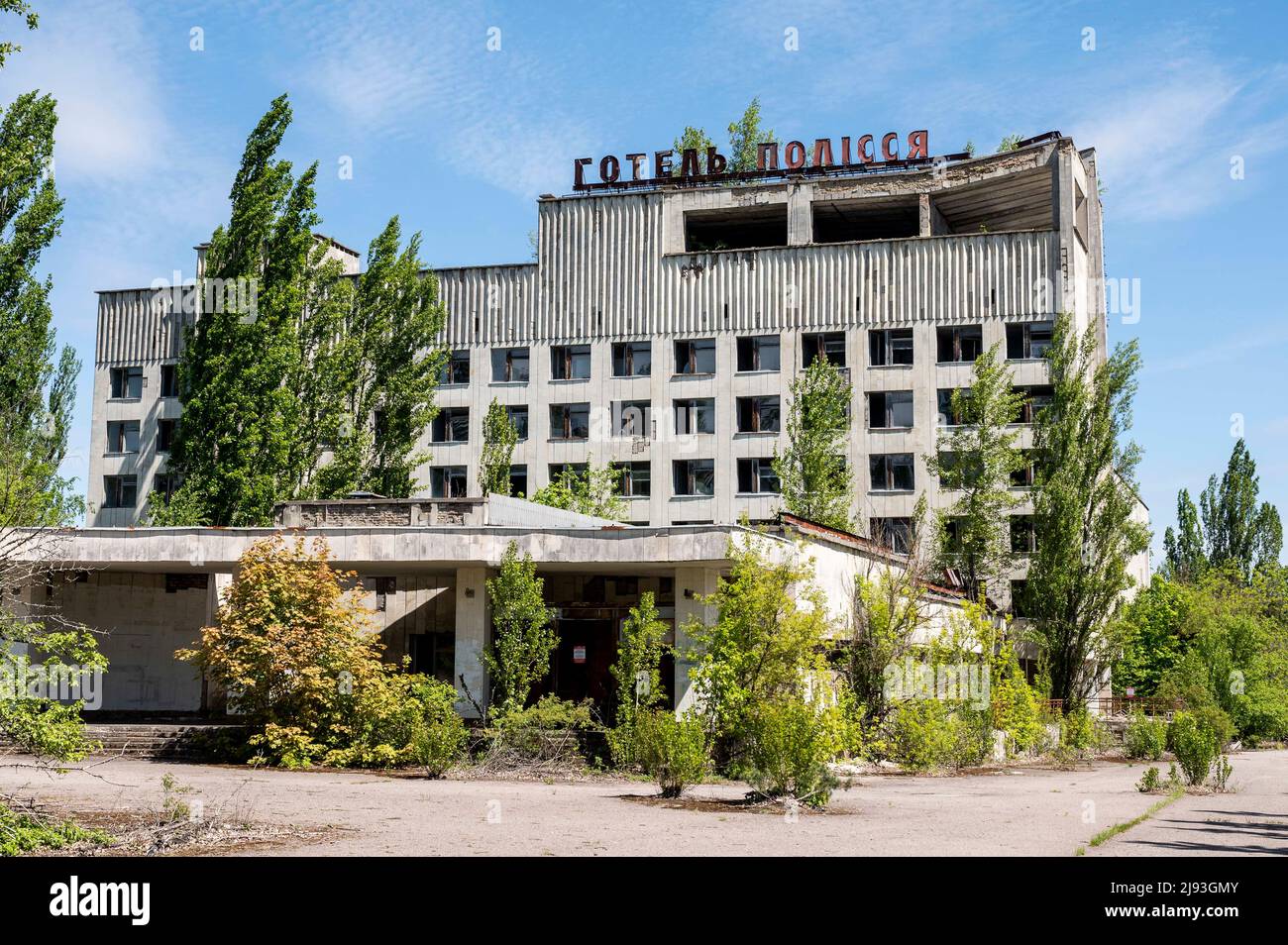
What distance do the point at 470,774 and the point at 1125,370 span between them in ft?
108

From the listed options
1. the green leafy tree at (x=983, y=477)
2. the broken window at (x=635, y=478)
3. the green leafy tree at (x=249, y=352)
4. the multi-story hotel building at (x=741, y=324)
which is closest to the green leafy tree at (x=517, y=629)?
the green leafy tree at (x=249, y=352)

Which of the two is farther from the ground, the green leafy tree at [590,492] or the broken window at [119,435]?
the broken window at [119,435]

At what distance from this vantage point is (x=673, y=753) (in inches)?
803

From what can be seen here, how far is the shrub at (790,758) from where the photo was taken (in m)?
19.4

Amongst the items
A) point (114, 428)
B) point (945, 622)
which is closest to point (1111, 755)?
point (945, 622)

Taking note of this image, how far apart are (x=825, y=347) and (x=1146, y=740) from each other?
1040 inches

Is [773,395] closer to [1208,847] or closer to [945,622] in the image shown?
[945,622]

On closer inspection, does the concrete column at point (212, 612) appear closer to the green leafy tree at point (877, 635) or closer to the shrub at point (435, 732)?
the shrub at point (435, 732)

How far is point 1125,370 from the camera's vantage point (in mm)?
48625

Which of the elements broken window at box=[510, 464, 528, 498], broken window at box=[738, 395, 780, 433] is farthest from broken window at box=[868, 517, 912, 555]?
broken window at box=[510, 464, 528, 498]

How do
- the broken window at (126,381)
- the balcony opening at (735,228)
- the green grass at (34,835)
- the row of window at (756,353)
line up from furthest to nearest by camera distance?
the broken window at (126,381) < the balcony opening at (735,228) < the row of window at (756,353) < the green grass at (34,835)

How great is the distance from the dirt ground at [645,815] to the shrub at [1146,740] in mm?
8101

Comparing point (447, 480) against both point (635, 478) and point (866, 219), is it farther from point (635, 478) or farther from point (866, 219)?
point (866, 219)

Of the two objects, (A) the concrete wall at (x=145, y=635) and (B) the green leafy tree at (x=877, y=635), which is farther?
(A) the concrete wall at (x=145, y=635)
